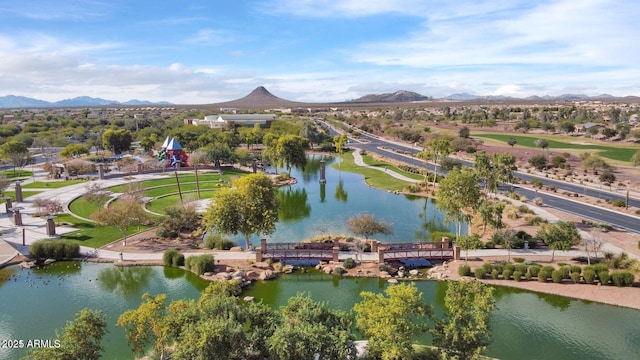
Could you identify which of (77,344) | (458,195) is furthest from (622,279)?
(77,344)

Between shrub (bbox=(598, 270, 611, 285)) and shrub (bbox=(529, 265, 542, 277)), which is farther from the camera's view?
shrub (bbox=(529, 265, 542, 277))

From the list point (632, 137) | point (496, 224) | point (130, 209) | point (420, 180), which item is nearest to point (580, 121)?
point (632, 137)

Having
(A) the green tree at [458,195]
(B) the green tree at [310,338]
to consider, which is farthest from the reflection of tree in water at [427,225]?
(B) the green tree at [310,338]

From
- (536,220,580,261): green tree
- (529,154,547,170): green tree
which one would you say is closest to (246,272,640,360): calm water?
(536,220,580,261): green tree

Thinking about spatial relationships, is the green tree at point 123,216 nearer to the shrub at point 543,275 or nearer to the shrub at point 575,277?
the shrub at point 543,275

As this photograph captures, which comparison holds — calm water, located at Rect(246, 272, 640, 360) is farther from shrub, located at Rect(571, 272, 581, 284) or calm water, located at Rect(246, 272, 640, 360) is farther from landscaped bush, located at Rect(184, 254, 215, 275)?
landscaped bush, located at Rect(184, 254, 215, 275)

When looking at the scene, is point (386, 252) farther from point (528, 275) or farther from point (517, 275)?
point (528, 275)

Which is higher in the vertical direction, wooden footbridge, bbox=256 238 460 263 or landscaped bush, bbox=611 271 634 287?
wooden footbridge, bbox=256 238 460 263

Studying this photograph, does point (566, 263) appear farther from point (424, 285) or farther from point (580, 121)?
point (580, 121)
